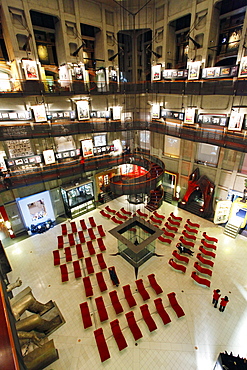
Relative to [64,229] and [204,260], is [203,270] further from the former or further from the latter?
[64,229]

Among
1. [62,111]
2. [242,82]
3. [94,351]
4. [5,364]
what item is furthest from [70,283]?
[242,82]

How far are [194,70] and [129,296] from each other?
635 inches

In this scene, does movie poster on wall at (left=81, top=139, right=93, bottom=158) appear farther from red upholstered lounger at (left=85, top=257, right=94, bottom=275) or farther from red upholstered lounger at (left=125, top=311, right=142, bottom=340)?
red upholstered lounger at (left=125, top=311, right=142, bottom=340)

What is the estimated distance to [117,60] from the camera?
1956 centimetres

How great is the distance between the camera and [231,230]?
14.9m

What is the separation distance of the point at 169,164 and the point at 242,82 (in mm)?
9238

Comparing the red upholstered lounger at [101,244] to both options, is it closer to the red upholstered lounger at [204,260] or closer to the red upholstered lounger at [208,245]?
the red upholstered lounger at [204,260]

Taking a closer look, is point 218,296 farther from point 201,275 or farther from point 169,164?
point 169,164

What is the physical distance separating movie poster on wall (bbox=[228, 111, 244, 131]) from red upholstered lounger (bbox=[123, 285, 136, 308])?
12.3m

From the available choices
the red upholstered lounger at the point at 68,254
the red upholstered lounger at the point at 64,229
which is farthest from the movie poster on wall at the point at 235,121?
the red upholstered lounger at the point at 64,229

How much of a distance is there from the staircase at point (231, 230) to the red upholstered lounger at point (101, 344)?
11.3 meters

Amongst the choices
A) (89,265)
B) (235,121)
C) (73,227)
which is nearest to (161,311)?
(89,265)

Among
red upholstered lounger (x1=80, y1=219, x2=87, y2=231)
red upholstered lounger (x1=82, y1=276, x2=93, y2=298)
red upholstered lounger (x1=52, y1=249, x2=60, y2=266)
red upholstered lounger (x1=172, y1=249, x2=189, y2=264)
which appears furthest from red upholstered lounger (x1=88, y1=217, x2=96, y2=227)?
red upholstered lounger (x1=172, y1=249, x2=189, y2=264)

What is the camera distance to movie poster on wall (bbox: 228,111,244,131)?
13.0 meters
